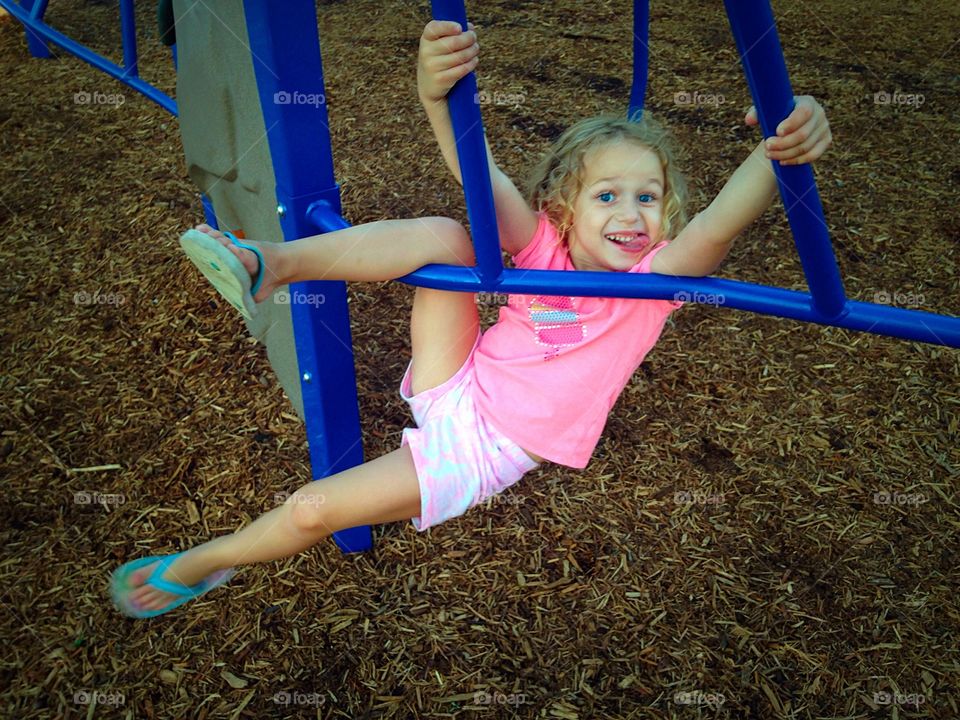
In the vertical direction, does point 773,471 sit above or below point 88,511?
below

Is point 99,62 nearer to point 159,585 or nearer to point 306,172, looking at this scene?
point 306,172

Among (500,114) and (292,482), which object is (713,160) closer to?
(500,114)

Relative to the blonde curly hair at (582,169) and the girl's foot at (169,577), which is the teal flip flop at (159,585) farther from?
the blonde curly hair at (582,169)

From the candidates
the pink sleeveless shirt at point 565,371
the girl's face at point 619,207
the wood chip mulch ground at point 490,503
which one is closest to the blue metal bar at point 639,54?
the girl's face at point 619,207

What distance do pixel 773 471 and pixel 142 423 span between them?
5.82ft

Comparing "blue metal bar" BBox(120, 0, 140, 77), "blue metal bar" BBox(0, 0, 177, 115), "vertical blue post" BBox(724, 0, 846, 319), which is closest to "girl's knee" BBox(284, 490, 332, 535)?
"vertical blue post" BBox(724, 0, 846, 319)

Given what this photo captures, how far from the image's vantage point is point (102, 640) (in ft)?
5.63

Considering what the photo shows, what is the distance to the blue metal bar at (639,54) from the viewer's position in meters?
1.77

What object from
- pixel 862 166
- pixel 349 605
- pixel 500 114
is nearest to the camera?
pixel 349 605

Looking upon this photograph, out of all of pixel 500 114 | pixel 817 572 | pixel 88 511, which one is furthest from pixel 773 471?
pixel 500 114

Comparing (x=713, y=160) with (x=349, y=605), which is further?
(x=713, y=160)

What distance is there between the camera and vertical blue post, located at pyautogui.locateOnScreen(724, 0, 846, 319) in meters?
0.79

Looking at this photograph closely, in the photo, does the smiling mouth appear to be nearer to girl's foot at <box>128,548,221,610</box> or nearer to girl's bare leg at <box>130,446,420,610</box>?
girl's bare leg at <box>130,446,420,610</box>

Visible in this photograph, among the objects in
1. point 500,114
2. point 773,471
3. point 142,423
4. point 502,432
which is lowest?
point 773,471
